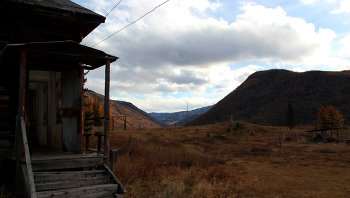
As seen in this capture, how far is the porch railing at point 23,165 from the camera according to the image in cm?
721

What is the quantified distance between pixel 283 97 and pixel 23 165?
143507mm

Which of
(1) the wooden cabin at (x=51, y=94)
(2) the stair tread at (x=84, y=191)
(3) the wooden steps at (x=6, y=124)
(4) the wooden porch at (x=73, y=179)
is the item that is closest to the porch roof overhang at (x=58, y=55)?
(1) the wooden cabin at (x=51, y=94)

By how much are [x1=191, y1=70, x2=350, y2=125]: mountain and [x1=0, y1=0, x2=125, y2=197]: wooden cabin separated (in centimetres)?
10728

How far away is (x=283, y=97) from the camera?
473 feet

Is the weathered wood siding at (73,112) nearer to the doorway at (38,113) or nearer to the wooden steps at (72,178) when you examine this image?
the wooden steps at (72,178)

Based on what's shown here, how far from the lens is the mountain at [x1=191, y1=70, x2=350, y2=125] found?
119 metres

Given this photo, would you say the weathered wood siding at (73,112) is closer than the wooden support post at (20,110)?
No

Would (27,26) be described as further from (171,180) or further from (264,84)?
(264,84)

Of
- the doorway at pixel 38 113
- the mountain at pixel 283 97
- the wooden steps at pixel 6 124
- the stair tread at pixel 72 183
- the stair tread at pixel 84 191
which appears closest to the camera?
the stair tread at pixel 84 191

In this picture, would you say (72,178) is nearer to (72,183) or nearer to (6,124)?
(72,183)

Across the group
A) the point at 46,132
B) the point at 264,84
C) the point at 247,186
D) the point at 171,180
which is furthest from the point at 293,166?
the point at 264,84

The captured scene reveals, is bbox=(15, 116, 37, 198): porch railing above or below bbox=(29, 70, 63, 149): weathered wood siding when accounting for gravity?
below

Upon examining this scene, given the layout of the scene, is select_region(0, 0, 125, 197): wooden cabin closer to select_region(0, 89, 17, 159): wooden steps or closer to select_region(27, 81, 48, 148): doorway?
select_region(0, 89, 17, 159): wooden steps

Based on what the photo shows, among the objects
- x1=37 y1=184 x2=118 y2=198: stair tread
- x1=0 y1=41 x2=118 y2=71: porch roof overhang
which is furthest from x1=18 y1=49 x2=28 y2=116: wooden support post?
x1=37 y1=184 x2=118 y2=198: stair tread
